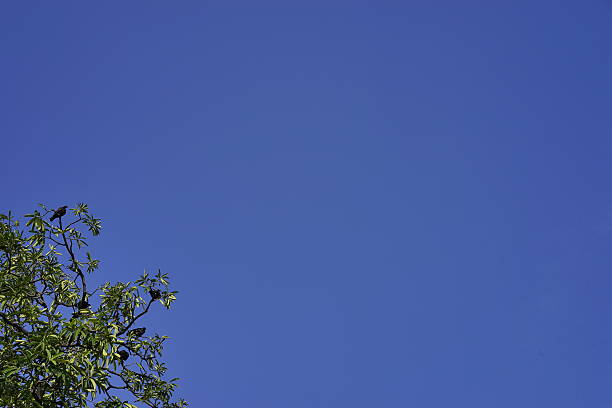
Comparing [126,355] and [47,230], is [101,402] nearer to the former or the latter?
[126,355]

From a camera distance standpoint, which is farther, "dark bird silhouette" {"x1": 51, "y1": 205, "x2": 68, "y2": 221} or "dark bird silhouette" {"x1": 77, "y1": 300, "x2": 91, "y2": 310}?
"dark bird silhouette" {"x1": 51, "y1": 205, "x2": 68, "y2": 221}

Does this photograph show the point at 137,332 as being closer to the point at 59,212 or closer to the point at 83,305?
the point at 83,305

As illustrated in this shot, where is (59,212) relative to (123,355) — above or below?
above

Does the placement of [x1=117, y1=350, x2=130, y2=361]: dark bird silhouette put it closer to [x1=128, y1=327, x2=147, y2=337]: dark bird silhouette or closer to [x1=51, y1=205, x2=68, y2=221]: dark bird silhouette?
[x1=128, y1=327, x2=147, y2=337]: dark bird silhouette

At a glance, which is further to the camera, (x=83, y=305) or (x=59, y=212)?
(x=59, y=212)

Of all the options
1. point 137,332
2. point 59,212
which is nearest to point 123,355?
point 137,332

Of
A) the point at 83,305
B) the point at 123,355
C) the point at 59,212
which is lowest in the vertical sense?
the point at 123,355

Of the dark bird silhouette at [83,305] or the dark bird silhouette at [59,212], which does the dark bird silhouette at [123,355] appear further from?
the dark bird silhouette at [59,212]

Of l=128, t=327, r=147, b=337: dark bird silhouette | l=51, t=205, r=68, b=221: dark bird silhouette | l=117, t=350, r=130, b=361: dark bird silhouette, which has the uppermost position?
l=51, t=205, r=68, b=221: dark bird silhouette

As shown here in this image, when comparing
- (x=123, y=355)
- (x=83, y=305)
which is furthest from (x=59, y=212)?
(x=123, y=355)

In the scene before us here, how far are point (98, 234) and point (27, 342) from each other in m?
3.97

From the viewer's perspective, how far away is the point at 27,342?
313 inches

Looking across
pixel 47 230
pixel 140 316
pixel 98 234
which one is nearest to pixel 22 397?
pixel 140 316

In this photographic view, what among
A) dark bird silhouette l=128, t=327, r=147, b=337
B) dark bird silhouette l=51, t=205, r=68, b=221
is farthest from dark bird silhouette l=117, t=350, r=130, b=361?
dark bird silhouette l=51, t=205, r=68, b=221
